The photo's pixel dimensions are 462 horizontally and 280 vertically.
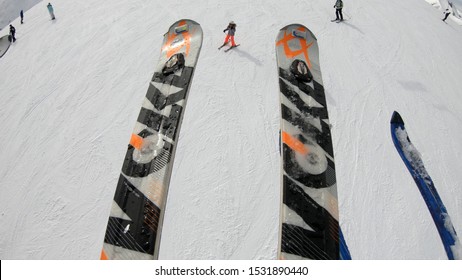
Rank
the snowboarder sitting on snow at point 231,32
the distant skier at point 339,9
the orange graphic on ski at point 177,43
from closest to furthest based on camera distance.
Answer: the orange graphic on ski at point 177,43 → the snowboarder sitting on snow at point 231,32 → the distant skier at point 339,9

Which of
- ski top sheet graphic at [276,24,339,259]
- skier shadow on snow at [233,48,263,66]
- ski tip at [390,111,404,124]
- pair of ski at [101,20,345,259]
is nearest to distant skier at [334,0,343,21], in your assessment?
skier shadow on snow at [233,48,263,66]

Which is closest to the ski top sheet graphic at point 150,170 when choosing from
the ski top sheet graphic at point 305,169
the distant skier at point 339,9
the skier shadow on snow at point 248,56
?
the ski top sheet graphic at point 305,169

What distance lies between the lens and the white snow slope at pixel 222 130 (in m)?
5.09

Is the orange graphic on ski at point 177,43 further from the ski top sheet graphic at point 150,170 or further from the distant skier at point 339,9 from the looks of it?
the distant skier at point 339,9

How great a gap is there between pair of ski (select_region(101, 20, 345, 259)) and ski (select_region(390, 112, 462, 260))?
3214mm

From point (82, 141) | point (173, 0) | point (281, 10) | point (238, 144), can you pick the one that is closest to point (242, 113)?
point (238, 144)

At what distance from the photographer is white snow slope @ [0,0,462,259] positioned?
5.09m

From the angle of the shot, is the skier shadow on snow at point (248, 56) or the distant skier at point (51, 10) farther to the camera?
the distant skier at point (51, 10)

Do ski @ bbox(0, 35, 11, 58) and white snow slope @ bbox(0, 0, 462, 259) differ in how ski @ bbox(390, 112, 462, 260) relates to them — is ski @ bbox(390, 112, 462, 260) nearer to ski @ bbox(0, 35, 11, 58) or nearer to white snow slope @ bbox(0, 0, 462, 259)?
white snow slope @ bbox(0, 0, 462, 259)

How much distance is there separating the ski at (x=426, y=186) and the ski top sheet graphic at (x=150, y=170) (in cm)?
546

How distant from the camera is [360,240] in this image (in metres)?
4.97

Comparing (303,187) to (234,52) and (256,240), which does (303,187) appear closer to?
(256,240)

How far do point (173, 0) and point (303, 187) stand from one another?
462 inches

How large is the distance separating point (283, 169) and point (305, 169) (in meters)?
0.32
